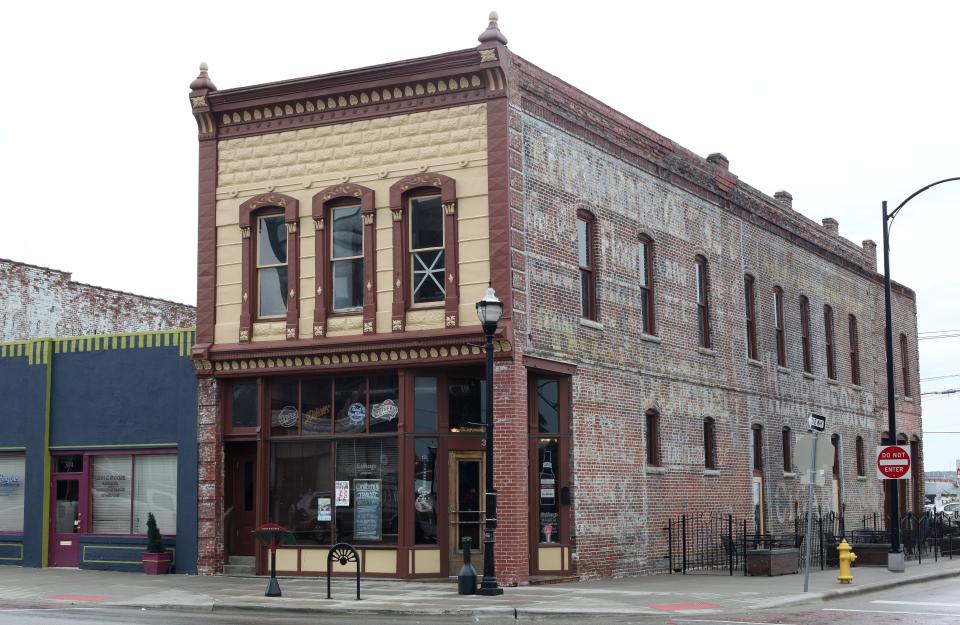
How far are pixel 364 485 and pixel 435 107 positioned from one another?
7.40 m

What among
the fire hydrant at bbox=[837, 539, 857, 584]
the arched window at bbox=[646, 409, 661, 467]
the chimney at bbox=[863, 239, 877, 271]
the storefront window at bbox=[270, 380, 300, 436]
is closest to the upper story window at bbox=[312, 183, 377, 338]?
the storefront window at bbox=[270, 380, 300, 436]

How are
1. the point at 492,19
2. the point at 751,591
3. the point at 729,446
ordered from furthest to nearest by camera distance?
the point at 729,446 < the point at 492,19 < the point at 751,591

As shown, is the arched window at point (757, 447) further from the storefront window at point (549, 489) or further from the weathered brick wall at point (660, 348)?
the storefront window at point (549, 489)

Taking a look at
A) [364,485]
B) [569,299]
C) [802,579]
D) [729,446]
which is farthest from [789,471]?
[364,485]

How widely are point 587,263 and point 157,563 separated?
35.2ft

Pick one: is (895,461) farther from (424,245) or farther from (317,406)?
(317,406)

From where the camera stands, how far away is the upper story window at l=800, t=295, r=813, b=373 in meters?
35.2

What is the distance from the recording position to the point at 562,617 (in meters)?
17.5

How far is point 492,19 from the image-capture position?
22.4m

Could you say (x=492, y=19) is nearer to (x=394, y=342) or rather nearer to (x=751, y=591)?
(x=394, y=342)

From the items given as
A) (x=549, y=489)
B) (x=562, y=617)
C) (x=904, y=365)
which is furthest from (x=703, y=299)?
(x=904, y=365)

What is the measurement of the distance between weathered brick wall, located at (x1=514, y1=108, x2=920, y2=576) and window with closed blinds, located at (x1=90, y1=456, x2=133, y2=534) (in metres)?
9.77

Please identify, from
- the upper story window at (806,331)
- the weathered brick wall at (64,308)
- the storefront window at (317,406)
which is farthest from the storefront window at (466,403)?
the weathered brick wall at (64,308)

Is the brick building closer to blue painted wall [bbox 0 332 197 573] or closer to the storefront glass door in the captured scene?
blue painted wall [bbox 0 332 197 573]
